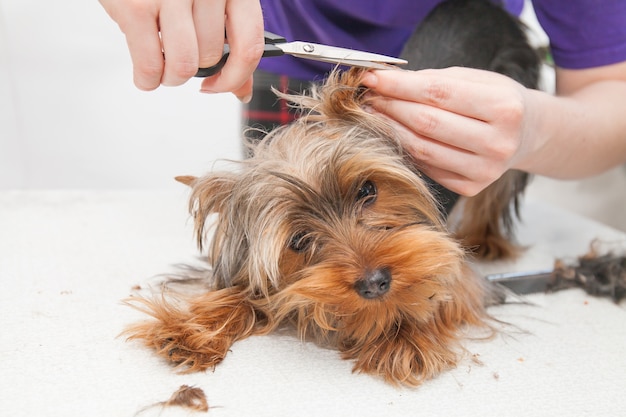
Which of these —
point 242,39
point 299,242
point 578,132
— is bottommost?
point 299,242

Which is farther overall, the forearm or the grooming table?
the forearm

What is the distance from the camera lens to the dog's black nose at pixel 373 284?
44.1 inches

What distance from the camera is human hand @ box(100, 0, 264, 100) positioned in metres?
1.04

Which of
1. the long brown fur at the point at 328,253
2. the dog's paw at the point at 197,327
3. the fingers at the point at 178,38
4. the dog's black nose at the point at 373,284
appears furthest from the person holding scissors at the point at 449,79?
the dog's paw at the point at 197,327

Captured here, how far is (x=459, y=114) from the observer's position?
1.24m

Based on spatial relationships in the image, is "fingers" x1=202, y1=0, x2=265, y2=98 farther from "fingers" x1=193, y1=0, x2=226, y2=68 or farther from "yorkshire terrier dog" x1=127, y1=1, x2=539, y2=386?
"yorkshire terrier dog" x1=127, y1=1, x2=539, y2=386

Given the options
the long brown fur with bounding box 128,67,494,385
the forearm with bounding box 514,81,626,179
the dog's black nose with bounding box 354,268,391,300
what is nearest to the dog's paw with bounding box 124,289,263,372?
the long brown fur with bounding box 128,67,494,385

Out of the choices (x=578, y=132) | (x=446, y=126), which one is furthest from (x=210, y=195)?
(x=578, y=132)

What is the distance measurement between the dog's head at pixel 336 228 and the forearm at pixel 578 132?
12.2 inches

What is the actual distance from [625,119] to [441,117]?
0.73 meters

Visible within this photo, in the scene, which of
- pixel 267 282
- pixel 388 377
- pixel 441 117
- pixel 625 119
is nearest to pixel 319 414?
pixel 388 377

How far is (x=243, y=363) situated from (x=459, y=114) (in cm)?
66

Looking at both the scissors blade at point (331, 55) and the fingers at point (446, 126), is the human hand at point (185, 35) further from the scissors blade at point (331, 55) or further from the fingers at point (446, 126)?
the fingers at point (446, 126)

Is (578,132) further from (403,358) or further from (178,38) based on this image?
(178,38)
